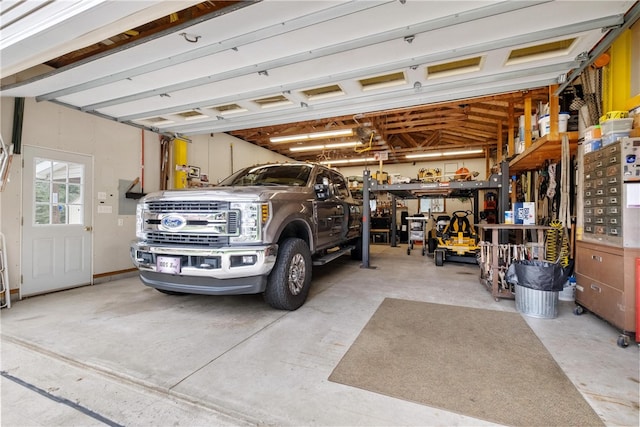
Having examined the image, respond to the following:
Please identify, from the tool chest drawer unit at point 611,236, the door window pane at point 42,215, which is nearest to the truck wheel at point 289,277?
the tool chest drawer unit at point 611,236

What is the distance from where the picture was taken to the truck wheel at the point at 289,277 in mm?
3127

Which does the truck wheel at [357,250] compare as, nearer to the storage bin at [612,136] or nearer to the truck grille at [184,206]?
the truck grille at [184,206]

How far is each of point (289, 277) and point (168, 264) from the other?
4.23 feet

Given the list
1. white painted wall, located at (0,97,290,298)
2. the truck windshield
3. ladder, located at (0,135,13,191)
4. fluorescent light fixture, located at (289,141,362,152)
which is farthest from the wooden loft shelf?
ladder, located at (0,135,13,191)

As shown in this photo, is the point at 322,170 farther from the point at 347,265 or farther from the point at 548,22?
the point at 548,22

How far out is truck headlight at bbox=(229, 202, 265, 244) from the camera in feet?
9.33

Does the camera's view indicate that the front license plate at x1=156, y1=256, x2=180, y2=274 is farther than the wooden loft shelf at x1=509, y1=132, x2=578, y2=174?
No

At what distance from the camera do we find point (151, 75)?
139 inches

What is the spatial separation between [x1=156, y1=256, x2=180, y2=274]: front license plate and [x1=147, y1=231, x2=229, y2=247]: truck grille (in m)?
0.20

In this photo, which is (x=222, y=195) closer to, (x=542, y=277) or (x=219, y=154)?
(x=542, y=277)

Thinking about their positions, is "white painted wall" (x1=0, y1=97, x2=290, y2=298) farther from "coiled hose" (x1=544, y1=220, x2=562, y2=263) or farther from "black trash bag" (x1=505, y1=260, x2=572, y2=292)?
"coiled hose" (x1=544, y1=220, x2=562, y2=263)

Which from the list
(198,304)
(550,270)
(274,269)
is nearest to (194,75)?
(274,269)

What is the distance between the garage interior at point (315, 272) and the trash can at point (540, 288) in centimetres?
9

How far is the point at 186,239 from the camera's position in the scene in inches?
117
